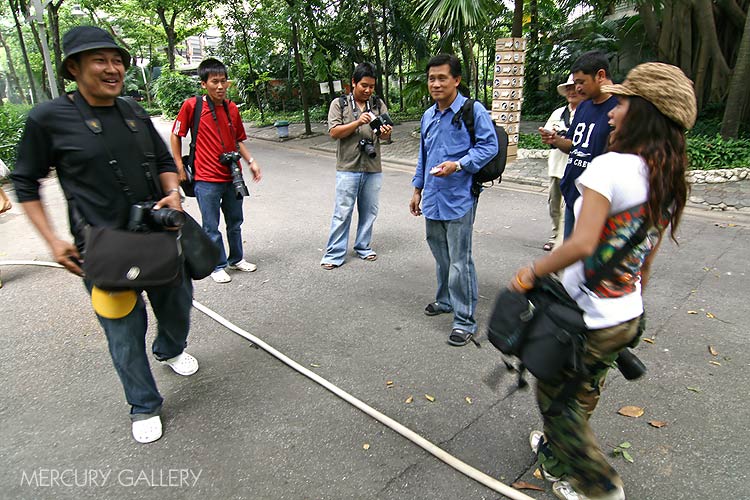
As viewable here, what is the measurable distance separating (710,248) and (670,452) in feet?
11.7

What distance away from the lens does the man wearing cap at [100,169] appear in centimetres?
219

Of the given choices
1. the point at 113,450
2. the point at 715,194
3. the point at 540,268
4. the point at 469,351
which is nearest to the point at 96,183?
the point at 113,450

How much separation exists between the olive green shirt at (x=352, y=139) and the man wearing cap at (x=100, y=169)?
7.56 ft

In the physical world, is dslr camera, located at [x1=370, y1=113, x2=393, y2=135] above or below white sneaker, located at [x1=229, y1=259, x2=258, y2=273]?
above

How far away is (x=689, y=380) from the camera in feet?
9.77

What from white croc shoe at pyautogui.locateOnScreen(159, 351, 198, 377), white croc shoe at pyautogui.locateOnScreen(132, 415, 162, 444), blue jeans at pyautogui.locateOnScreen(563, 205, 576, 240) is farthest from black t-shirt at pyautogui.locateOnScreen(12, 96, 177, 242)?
blue jeans at pyautogui.locateOnScreen(563, 205, 576, 240)

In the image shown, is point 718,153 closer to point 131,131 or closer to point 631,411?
point 631,411

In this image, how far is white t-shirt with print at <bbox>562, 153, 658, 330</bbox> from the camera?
1.64 m

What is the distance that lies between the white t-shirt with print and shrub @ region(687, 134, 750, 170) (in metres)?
7.27

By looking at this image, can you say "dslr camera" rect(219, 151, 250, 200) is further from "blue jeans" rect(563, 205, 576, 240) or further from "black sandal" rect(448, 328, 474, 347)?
"blue jeans" rect(563, 205, 576, 240)

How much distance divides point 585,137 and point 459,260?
1.26m

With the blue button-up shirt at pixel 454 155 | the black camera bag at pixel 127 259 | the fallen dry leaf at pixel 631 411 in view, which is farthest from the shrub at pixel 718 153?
the black camera bag at pixel 127 259

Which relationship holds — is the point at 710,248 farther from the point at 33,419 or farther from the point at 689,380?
the point at 33,419

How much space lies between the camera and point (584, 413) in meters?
1.94
